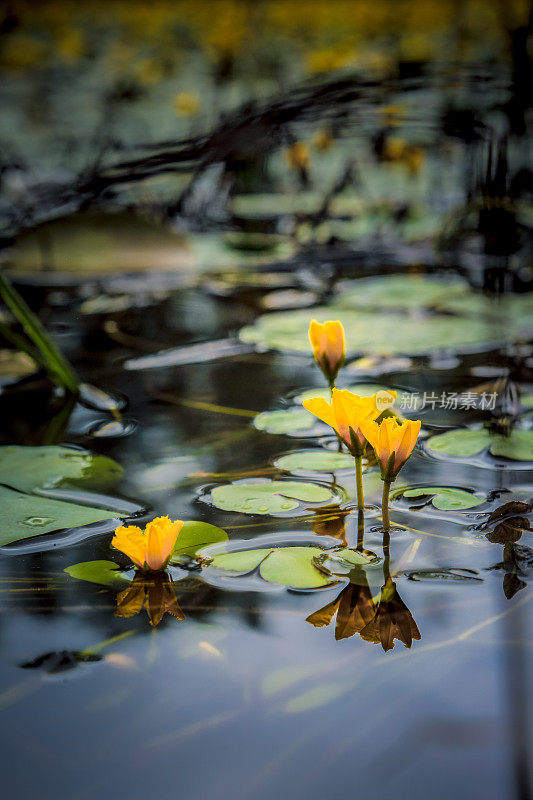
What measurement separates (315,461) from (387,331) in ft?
2.11

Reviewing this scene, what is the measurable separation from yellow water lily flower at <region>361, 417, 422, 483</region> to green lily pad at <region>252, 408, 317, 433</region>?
0.32m

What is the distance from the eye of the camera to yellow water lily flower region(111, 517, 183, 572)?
59 centimetres

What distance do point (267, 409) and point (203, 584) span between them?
47 cm

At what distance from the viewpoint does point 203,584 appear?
2.02 feet

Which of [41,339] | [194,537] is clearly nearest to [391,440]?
[194,537]

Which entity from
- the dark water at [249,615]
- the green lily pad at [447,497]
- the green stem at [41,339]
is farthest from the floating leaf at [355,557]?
the green stem at [41,339]

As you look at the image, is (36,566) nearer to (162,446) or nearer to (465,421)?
(162,446)

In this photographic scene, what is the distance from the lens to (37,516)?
0.74m

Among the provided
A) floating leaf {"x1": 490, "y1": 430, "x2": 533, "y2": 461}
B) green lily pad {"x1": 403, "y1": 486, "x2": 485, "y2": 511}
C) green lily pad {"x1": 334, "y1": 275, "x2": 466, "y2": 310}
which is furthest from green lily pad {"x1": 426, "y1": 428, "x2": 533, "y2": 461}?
green lily pad {"x1": 334, "y1": 275, "x2": 466, "y2": 310}

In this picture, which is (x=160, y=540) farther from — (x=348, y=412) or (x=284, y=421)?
(x=284, y=421)

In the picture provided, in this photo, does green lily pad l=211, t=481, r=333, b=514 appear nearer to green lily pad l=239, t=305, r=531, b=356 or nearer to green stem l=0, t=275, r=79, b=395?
green stem l=0, t=275, r=79, b=395

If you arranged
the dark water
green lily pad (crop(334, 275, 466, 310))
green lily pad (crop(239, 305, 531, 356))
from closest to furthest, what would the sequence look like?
the dark water → green lily pad (crop(239, 305, 531, 356)) → green lily pad (crop(334, 275, 466, 310))

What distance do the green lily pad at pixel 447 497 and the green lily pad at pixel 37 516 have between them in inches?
12.2

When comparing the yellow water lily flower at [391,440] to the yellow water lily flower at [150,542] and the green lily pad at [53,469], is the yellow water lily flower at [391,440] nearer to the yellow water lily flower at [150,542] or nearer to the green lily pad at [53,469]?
the yellow water lily flower at [150,542]
